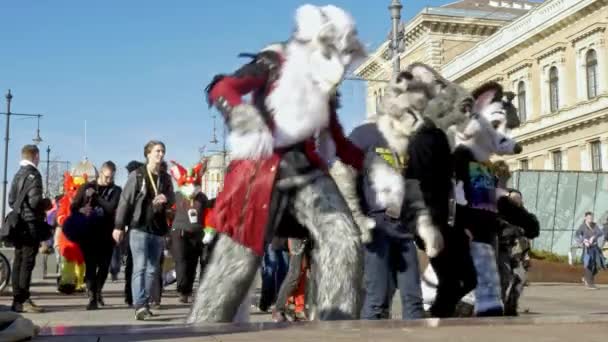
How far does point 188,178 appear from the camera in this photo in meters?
9.59

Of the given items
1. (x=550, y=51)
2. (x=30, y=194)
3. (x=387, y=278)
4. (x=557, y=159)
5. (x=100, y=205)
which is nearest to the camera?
(x=387, y=278)

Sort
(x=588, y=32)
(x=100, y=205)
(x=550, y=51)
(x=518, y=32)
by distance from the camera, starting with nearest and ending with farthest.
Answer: (x=100, y=205)
(x=588, y=32)
(x=550, y=51)
(x=518, y=32)

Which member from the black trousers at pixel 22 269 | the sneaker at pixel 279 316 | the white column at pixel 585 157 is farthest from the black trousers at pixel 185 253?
the white column at pixel 585 157

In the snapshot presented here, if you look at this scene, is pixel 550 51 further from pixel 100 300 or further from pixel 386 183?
pixel 386 183

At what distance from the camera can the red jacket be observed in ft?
12.3

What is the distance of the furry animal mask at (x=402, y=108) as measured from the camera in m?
5.12

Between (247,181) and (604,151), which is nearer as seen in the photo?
(247,181)

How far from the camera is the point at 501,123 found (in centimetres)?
556

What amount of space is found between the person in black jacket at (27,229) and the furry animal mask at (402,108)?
425cm

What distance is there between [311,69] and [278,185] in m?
0.68

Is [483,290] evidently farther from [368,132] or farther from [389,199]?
[368,132]

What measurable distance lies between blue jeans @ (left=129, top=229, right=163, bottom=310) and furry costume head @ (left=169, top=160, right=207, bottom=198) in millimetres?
1997

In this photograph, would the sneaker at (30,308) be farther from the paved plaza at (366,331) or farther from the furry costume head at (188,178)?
the paved plaza at (366,331)

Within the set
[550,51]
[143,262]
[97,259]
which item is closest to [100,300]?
[97,259]
